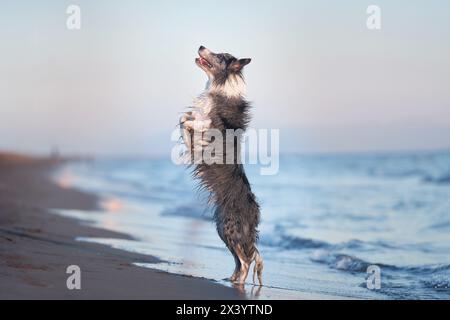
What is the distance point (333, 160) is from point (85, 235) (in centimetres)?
2029

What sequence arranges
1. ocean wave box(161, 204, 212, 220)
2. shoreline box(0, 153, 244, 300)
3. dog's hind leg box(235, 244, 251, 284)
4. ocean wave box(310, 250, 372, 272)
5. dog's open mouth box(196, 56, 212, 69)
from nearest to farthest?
shoreline box(0, 153, 244, 300), dog's hind leg box(235, 244, 251, 284), dog's open mouth box(196, 56, 212, 69), ocean wave box(310, 250, 372, 272), ocean wave box(161, 204, 212, 220)

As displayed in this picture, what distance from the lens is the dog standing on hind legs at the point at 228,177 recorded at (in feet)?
24.1

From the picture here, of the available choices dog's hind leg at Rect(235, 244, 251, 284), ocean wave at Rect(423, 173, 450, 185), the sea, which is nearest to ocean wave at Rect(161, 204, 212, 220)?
the sea

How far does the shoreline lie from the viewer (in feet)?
19.9

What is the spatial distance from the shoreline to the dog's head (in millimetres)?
1966

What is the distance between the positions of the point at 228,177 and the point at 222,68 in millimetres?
1217

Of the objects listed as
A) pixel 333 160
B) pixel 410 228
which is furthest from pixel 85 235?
pixel 333 160

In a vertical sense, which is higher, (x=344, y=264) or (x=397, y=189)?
(x=397, y=189)

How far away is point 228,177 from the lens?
741 cm

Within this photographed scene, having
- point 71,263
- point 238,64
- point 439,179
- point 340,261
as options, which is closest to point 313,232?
point 340,261

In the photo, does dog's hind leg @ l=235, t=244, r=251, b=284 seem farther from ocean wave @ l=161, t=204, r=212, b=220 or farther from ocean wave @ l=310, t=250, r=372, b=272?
ocean wave @ l=161, t=204, r=212, b=220

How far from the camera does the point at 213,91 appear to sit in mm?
7836
